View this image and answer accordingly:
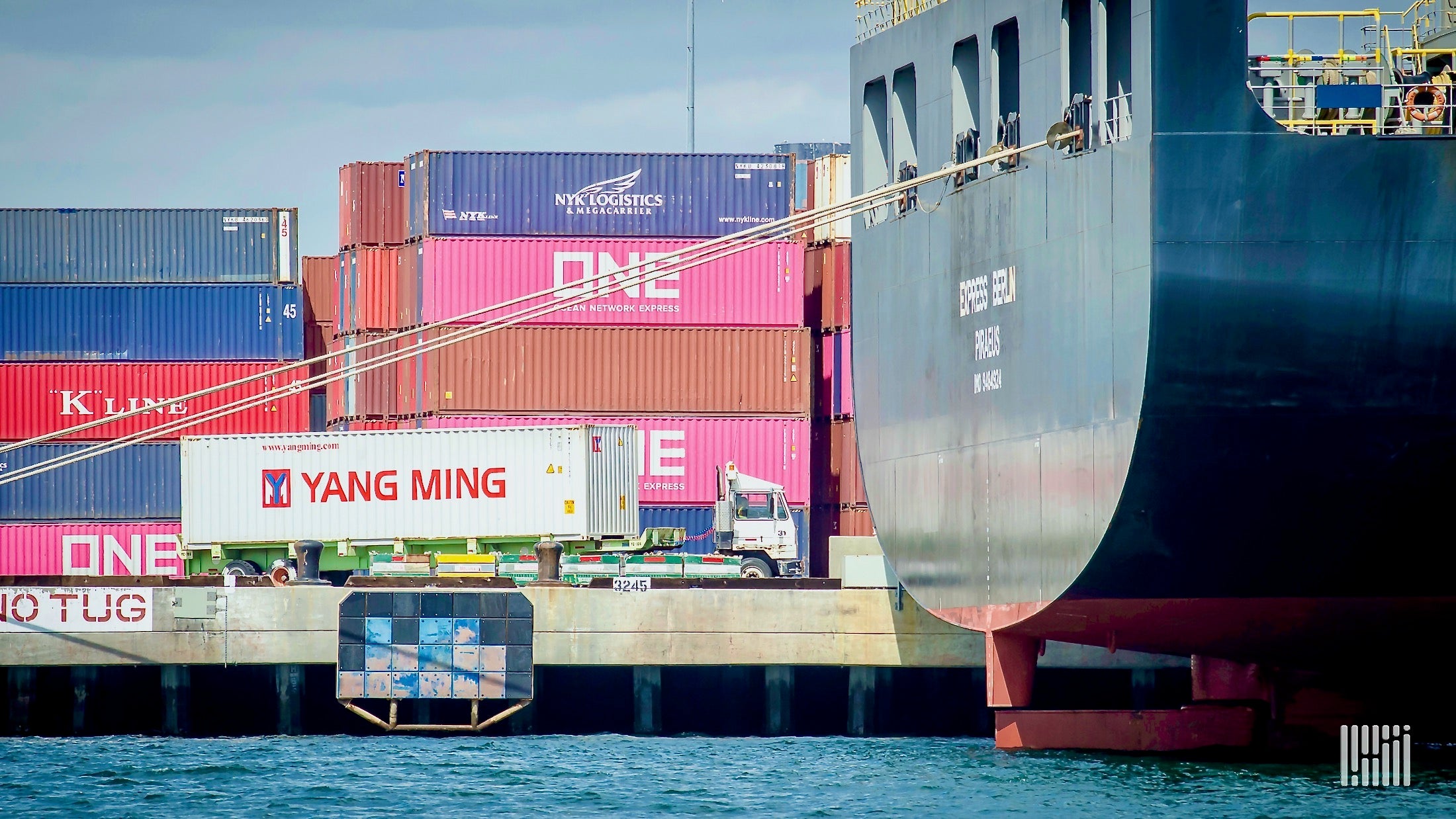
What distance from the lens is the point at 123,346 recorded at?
141 feet

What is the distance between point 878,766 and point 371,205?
21.3m

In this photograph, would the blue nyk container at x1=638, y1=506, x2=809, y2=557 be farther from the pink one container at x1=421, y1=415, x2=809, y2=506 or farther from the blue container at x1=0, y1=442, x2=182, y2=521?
the blue container at x1=0, y1=442, x2=182, y2=521

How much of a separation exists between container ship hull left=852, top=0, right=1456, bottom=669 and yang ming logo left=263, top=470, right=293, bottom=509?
61.4 feet

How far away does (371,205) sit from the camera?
42.4 meters

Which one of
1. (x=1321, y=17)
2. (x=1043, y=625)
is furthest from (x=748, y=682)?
(x=1321, y=17)

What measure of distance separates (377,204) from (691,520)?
10233 mm

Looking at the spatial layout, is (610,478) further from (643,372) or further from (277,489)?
(277,489)

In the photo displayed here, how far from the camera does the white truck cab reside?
125ft

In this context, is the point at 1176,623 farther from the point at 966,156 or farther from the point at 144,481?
the point at 144,481

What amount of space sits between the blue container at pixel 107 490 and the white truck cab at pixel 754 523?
496 inches

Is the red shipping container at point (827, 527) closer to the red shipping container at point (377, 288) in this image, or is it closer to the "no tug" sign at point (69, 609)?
the red shipping container at point (377, 288)

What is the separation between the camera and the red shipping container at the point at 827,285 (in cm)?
4178

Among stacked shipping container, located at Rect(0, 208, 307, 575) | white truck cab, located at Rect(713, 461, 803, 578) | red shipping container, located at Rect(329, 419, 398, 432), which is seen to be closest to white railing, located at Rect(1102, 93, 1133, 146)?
white truck cab, located at Rect(713, 461, 803, 578)

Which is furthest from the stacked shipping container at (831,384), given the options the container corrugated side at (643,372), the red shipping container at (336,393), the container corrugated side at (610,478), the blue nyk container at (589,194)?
the red shipping container at (336,393)
